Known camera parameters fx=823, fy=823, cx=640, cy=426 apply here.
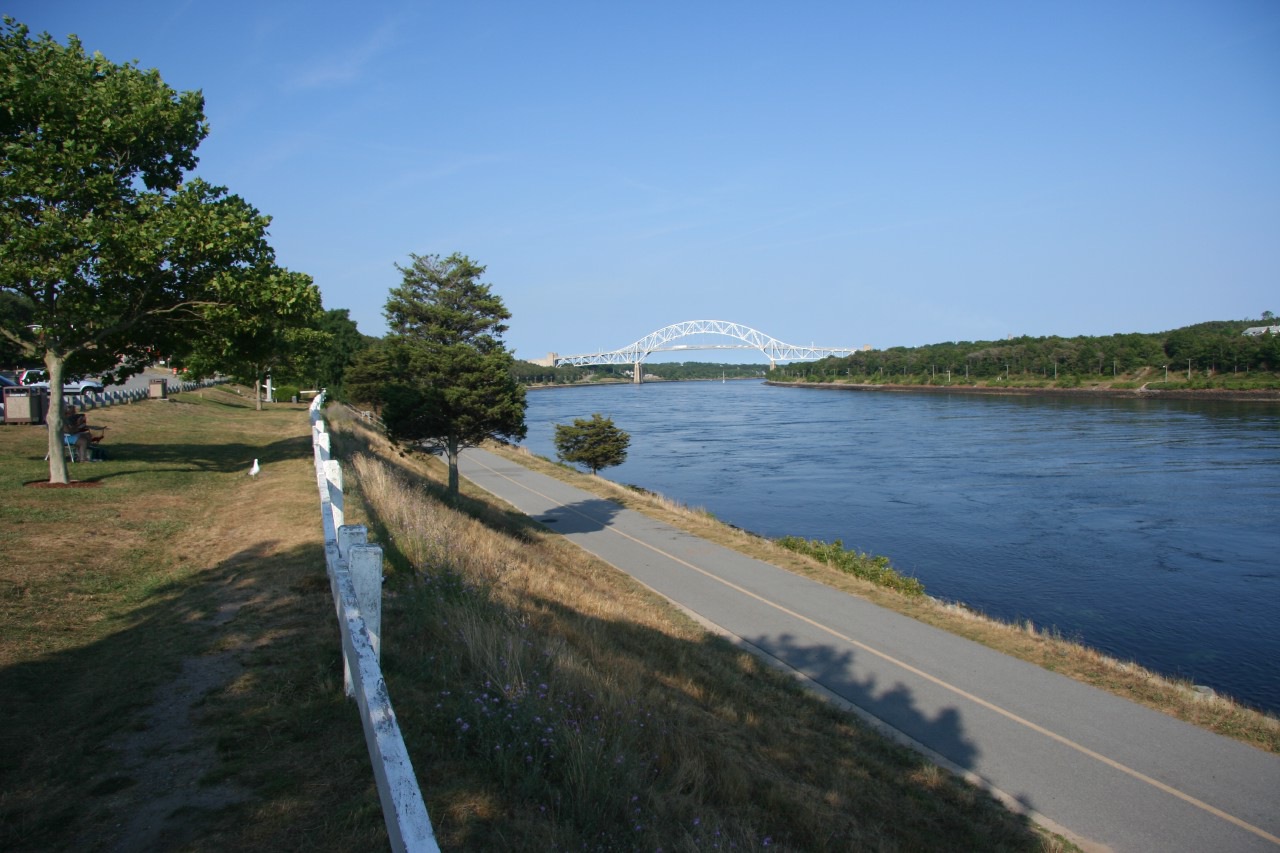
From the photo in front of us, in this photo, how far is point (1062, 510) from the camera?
104 feet

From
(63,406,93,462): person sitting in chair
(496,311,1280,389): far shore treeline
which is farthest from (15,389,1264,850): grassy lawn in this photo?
(496,311,1280,389): far shore treeline

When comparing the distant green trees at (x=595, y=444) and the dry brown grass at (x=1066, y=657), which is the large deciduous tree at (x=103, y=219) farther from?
the distant green trees at (x=595, y=444)

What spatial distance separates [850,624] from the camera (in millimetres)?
14117

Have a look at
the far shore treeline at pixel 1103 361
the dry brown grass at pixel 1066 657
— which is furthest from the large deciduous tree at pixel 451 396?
the far shore treeline at pixel 1103 361

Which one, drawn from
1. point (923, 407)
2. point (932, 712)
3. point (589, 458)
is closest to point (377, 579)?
point (932, 712)

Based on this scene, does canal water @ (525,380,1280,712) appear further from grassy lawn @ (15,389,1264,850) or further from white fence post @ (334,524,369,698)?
white fence post @ (334,524,369,698)

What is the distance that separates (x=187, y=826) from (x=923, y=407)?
9879 centimetres

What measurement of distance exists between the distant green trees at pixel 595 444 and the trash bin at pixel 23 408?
2291cm

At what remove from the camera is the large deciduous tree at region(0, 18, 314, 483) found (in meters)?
12.4

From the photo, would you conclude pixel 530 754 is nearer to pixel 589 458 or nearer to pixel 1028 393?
pixel 589 458

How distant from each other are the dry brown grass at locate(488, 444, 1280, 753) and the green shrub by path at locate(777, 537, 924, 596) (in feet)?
1.78

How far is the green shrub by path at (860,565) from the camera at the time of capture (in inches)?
704

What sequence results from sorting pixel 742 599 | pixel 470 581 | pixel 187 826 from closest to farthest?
pixel 187 826 → pixel 470 581 → pixel 742 599

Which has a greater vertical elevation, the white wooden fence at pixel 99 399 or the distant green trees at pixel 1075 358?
the distant green trees at pixel 1075 358
